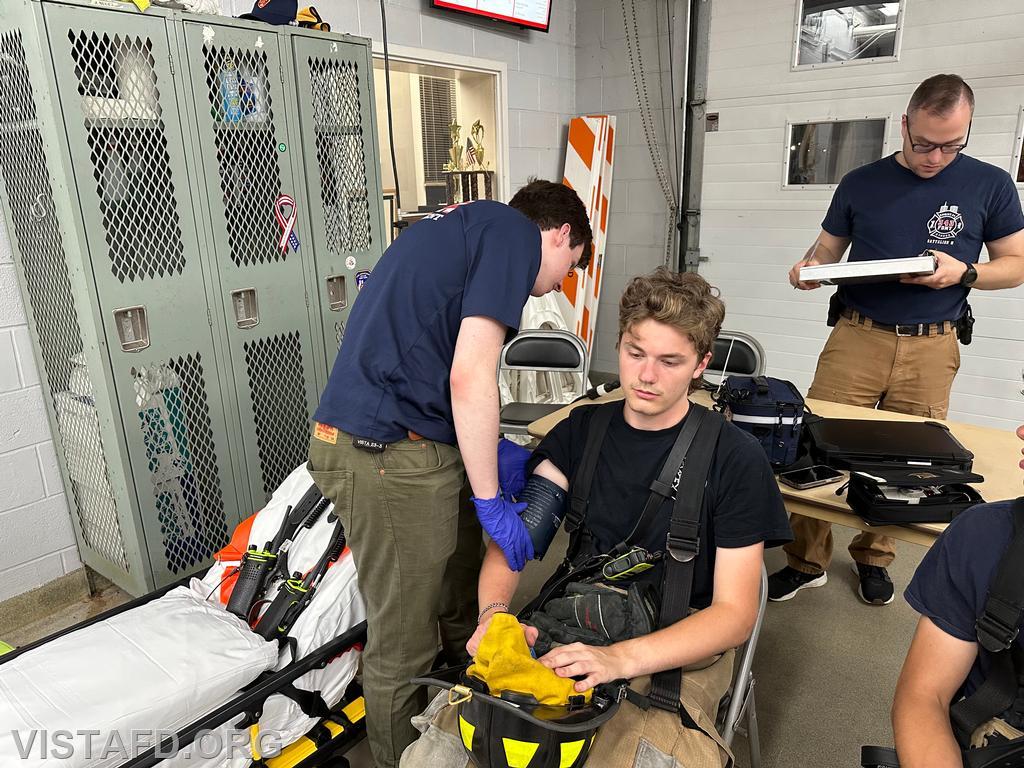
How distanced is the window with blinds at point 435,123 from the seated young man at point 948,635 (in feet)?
13.3

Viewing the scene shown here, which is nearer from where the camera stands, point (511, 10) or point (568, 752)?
point (568, 752)

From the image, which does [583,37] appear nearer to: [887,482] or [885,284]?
[885,284]

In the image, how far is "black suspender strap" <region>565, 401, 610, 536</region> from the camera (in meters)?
1.49

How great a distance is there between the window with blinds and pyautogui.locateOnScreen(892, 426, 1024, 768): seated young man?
4.05 meters

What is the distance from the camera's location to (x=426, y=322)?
1518 millimetres

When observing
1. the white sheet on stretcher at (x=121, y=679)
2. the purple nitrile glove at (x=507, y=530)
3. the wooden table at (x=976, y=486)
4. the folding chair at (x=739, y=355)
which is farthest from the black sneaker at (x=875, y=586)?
the white sheet on stretcher at (x=121, y=679)

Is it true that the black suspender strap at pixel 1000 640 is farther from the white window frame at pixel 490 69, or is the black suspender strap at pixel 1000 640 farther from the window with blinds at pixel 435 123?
the window with blinds at pixel 435 123

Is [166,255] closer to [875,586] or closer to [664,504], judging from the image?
[664,504]

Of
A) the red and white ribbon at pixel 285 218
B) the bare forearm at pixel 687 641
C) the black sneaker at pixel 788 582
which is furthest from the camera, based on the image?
the black sneaker at pixel 788 582

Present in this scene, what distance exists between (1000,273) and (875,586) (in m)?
1.21

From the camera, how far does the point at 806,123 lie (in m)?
3.88

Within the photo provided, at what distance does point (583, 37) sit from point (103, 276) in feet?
12.7

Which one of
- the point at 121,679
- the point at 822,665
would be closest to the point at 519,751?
the point at 121,679

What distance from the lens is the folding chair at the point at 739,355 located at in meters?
2.70
